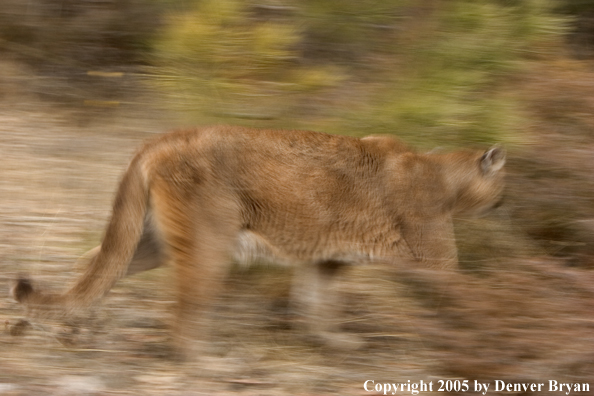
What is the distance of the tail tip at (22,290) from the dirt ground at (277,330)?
21 cm

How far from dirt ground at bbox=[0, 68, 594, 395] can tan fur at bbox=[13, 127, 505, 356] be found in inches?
11.6

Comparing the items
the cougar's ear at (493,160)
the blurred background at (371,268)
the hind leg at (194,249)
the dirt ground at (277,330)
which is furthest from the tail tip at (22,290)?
the cougar's ear at (493,160)

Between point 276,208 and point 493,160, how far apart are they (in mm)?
1750

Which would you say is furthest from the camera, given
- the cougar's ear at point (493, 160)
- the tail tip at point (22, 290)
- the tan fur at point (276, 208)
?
the cougar's ear at point (493, 160)

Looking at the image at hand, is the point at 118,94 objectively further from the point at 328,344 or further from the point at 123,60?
the point at 328,344

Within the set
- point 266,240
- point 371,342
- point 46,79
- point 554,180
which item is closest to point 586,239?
point 554,180

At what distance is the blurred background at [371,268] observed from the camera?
410 cm

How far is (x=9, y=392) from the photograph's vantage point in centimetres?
400

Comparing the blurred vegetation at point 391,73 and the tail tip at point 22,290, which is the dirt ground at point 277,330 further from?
the blurred vegetation at point 391,73

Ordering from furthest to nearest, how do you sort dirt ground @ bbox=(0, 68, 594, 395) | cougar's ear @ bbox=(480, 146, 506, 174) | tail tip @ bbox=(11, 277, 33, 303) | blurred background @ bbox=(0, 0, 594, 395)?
1. cougar's ear @ bbox=(480, 146, 506, 174)
2. tail tip @ bbox=(11, 277, 33, 303)
3. blurred background @ bbox=(0, 0, 594, 395)
4. dirt ground @ bbox=(0, 68, 594, 395)

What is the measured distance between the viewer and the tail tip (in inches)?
167

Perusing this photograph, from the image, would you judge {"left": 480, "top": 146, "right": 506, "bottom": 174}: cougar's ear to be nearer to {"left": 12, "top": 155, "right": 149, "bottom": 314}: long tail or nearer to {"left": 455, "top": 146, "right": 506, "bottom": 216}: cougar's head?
{"left": 455, "top": 146, "right": 506, "bottom": 216}: cougar's head

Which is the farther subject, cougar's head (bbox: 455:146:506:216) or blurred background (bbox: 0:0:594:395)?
cougar's head (bbox: 455:146:506:216)

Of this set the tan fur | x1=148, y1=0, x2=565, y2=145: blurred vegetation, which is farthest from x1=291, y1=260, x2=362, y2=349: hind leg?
x1=148, y1=0, x2=565, y2=145: blurred vegetation
